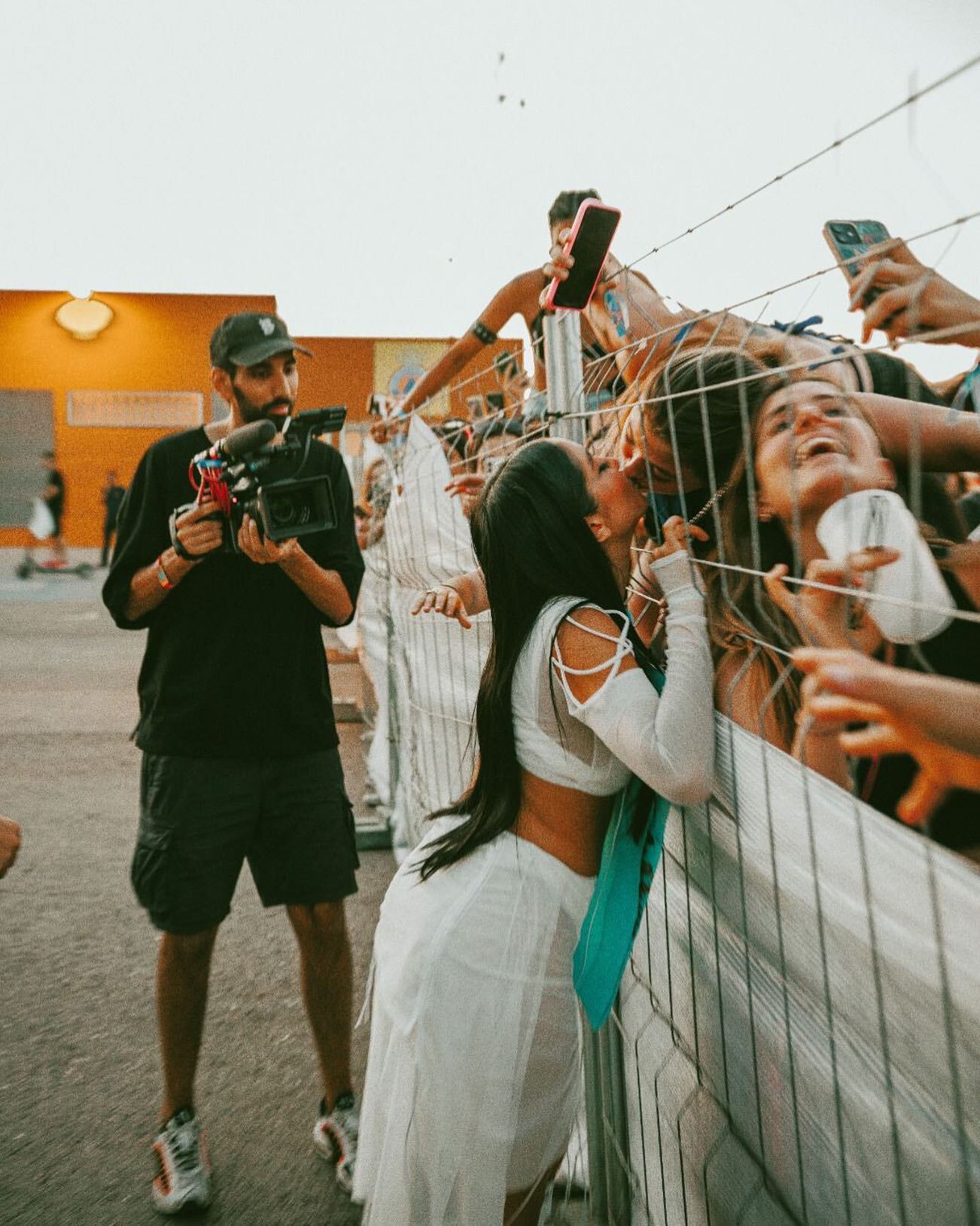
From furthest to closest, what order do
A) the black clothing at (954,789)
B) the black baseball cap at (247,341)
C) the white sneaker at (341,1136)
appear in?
the black baseball cap at (247,341) → the white sneaker at (341,1136) → the black clothing at (954,789)

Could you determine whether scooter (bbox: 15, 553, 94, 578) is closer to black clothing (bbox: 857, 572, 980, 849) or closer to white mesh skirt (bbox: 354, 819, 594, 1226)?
white mesh skirt (bbox: 354, 819, 594, 1226)

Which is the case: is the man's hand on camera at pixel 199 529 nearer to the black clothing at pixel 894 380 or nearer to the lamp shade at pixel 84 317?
the black clothing at pixel 894 380

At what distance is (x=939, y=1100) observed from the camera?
905 millimetres

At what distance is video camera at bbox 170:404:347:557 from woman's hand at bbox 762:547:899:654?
134cm

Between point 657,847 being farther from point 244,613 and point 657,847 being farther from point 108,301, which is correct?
point 108,301

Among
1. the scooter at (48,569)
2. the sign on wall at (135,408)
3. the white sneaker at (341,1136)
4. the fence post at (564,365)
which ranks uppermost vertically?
the sign on wall at (135,408)

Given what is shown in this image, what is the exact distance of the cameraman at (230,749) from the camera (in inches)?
88.0

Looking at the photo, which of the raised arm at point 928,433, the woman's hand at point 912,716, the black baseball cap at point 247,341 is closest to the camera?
the woman's hand at point 912,716

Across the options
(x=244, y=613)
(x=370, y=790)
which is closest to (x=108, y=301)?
(x=370, y=790)

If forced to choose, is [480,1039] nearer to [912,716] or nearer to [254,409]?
[912,716]

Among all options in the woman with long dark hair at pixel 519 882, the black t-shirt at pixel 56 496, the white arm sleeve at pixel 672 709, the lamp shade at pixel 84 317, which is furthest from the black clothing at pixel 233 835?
the lamp shade at pixel 84 317

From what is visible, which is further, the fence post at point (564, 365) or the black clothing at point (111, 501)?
the black clothing at point (111, 501)

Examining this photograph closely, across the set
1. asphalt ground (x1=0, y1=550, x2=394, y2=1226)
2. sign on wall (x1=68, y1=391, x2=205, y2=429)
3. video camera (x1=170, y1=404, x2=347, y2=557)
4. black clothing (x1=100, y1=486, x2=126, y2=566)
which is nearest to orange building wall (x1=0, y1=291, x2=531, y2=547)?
sign on wall (x1=68, y1=391, x2=205, y2=429)

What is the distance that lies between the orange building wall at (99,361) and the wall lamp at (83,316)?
145 millimetres
